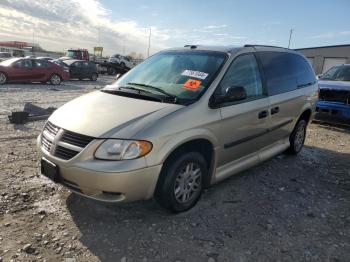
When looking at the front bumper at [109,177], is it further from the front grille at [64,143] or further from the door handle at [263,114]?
the door handle at [263,114]

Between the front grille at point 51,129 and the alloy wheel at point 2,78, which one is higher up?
the front grille at point 51,129

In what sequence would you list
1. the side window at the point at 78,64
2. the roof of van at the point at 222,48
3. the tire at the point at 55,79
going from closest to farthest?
the roof of van at the point at 222,48 < the tire at the point at 55,79 < the side window at the point at 78,64

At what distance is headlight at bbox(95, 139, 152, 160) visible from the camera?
3.28m

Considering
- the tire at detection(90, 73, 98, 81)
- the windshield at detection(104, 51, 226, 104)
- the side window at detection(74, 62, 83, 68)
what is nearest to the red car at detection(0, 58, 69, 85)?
the side window at detection(74, 62, 83, 68)

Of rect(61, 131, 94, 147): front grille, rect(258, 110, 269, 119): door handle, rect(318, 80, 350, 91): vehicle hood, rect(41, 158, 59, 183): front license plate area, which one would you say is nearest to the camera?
rect(61, 131, 94, 147): front grille

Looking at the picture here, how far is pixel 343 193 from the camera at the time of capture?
16.3 ft

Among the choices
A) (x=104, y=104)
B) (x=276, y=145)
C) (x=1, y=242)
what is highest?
(x=104, y=104)

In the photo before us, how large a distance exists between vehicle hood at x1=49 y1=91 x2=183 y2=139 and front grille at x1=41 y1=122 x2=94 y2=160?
5cm

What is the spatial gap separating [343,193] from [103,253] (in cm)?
347

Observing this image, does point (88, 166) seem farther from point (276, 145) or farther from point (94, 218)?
point (276, 145)

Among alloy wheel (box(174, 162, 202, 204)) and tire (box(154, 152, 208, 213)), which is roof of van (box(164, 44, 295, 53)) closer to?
tire (box(154, 152, 208, 213))

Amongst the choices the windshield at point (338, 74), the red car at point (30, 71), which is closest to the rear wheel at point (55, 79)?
the red car at point (30, 71)

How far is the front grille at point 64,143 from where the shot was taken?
3381 millimetres

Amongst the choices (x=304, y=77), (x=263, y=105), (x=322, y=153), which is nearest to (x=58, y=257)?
(x=263, y=105)
